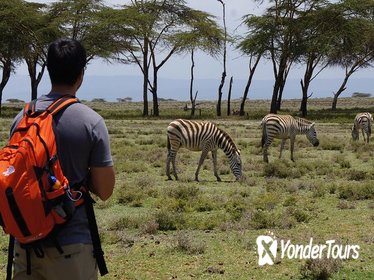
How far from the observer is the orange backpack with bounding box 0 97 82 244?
10.6ft

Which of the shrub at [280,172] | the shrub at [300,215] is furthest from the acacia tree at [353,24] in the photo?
the shrub at [300,215]

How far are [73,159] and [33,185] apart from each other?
36 centimetres

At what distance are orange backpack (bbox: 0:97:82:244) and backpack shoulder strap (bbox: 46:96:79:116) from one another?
0.20 feet

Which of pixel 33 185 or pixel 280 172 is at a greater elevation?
pixel 33 185

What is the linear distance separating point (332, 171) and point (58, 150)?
1376 centimetres

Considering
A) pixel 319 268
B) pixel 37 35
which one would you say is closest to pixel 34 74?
pixel 37 35

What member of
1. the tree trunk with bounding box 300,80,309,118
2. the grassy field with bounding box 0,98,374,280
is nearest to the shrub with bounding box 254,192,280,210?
the grassy field with bounding box 0,98,374,280

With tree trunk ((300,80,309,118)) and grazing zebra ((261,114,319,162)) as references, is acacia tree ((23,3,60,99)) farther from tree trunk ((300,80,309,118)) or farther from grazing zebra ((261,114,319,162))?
grazing zebra ((261,114,319,162))

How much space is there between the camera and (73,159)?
353cm

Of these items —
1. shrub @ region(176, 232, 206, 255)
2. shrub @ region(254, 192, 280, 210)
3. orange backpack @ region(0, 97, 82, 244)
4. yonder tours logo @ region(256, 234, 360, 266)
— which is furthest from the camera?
shrub @ region(254, 192, 280, 210)

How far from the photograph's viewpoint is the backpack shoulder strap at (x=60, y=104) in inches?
136

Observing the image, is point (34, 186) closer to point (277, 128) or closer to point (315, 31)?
point (277, 128)

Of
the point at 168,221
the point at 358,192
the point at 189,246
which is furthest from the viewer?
the point at 358,192

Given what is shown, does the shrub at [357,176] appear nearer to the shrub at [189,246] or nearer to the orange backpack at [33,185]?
the shrub at [189,246]
